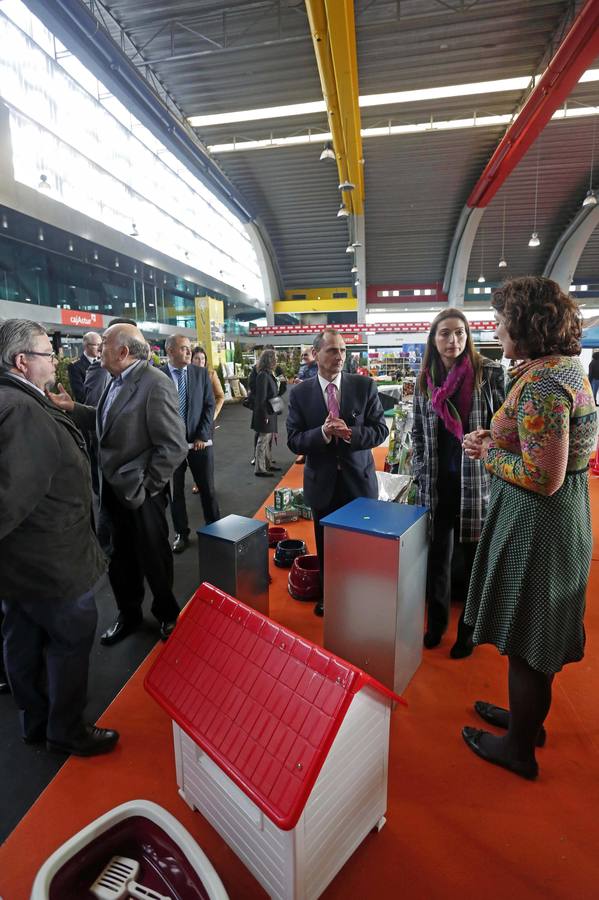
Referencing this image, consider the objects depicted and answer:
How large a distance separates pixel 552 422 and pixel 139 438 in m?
1.74

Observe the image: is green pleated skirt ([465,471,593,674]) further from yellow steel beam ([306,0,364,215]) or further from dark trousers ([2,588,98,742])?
yellow steel beam ([306,0,364,215])

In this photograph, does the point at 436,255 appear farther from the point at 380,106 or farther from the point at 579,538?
the point at 579,538

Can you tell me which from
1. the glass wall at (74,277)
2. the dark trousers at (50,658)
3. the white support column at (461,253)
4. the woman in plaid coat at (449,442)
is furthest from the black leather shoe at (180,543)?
the white support column at (461,253)

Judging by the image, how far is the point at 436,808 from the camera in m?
1.47

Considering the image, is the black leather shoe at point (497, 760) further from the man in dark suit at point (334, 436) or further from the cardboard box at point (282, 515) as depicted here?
the cardboard box at point (282, 515)

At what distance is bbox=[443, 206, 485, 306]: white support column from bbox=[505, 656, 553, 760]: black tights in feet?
59.6

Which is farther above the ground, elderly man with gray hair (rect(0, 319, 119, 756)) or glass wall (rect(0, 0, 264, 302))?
glass wall (rect(0, 0, 264, 302))

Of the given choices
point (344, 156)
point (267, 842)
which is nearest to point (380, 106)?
point (344, 156)

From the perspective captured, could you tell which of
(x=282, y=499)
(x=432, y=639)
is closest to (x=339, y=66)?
(x=282, y=499)

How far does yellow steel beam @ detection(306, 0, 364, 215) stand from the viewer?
5676 millimetres

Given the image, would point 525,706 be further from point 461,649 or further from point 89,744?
point 89,744

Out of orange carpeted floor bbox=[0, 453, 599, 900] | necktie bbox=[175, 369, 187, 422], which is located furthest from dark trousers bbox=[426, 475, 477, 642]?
necktie bbox=[175, 369, 187, 422]

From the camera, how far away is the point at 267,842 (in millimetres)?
1119

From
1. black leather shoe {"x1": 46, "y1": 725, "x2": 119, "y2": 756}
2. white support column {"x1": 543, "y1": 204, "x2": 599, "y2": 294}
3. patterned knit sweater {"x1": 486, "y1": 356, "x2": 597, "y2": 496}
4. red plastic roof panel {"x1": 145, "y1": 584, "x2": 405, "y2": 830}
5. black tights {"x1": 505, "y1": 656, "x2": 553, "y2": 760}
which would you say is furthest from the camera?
white support column {"x1": 543, "y1": 204, "x2": 599, "y2": 294}
